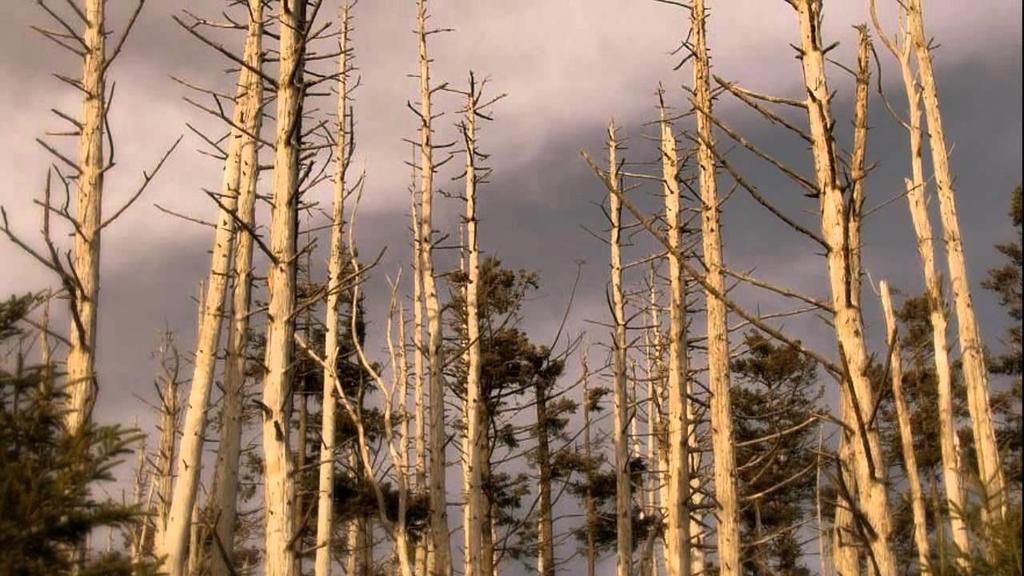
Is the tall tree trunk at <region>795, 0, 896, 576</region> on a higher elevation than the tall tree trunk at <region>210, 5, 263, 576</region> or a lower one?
lower

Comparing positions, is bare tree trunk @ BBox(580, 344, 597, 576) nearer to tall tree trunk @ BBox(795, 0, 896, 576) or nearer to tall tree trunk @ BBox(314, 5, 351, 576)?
tall tree trunk @ BBox(314, 5, 351, 576)

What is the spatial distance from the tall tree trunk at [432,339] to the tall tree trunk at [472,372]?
60cm

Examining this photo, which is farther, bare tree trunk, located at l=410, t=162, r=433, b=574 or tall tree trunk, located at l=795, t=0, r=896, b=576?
bare tree trunk, located at l=410, t=162, r=433, b=574

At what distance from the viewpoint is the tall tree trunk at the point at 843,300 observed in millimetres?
3709

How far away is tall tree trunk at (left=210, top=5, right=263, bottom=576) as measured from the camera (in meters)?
11.1

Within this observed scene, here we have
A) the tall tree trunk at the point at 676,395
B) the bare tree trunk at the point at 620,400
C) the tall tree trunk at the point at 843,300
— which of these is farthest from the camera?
the bare tree trunk at the point at 620,400

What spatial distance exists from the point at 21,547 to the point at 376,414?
17898 mm

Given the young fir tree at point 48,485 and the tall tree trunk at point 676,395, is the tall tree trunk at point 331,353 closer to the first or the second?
the tall tree trunk at point 676,395

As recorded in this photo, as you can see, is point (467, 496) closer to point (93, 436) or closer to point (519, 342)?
point (519, 342)

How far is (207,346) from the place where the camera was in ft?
36.4

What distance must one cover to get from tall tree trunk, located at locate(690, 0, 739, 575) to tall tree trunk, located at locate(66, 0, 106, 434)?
23.0 feet

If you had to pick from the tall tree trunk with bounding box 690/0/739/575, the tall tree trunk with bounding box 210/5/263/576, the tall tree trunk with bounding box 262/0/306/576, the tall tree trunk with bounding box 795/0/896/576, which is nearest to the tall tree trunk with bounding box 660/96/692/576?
the tall tree trunk with bounding box 690/0/739/575

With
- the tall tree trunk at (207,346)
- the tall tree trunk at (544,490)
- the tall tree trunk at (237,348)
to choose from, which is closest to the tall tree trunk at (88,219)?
the tall tree trunk at (207,346)

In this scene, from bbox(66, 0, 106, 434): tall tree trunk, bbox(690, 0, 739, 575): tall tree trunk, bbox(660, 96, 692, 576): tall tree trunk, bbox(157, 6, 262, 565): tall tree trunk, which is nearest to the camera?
bbox(66, 0, 106, 434): tall tree trunk
